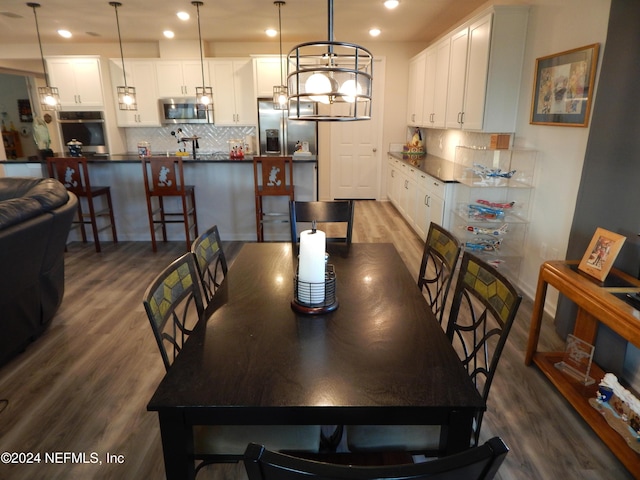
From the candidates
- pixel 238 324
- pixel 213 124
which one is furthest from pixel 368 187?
pixel 238 324

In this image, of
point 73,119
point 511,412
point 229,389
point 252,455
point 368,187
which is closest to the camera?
point 252,455

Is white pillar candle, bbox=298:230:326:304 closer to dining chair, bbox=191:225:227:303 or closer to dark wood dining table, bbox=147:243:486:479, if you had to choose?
dark wood dining table, bbox=147:243:486:479

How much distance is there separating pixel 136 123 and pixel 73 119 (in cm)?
91

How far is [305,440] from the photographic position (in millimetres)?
1353

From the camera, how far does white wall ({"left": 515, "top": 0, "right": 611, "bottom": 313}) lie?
273 cm

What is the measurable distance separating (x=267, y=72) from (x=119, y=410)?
5286mm

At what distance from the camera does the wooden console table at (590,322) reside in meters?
1.79

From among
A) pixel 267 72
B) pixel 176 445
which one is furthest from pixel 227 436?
pixel 267 72

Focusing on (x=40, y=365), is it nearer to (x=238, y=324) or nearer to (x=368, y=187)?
(x=238, y=324)

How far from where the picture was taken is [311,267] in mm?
1521

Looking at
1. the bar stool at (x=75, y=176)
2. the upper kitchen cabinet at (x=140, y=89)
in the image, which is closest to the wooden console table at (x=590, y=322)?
the bar stool at (x=75, y=176)

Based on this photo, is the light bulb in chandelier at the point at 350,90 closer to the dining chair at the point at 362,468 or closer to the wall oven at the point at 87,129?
the dining chair at the point at 362,468

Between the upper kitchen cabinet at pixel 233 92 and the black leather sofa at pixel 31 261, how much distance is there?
3802mm

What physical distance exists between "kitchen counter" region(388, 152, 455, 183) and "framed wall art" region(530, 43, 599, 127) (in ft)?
3.34
